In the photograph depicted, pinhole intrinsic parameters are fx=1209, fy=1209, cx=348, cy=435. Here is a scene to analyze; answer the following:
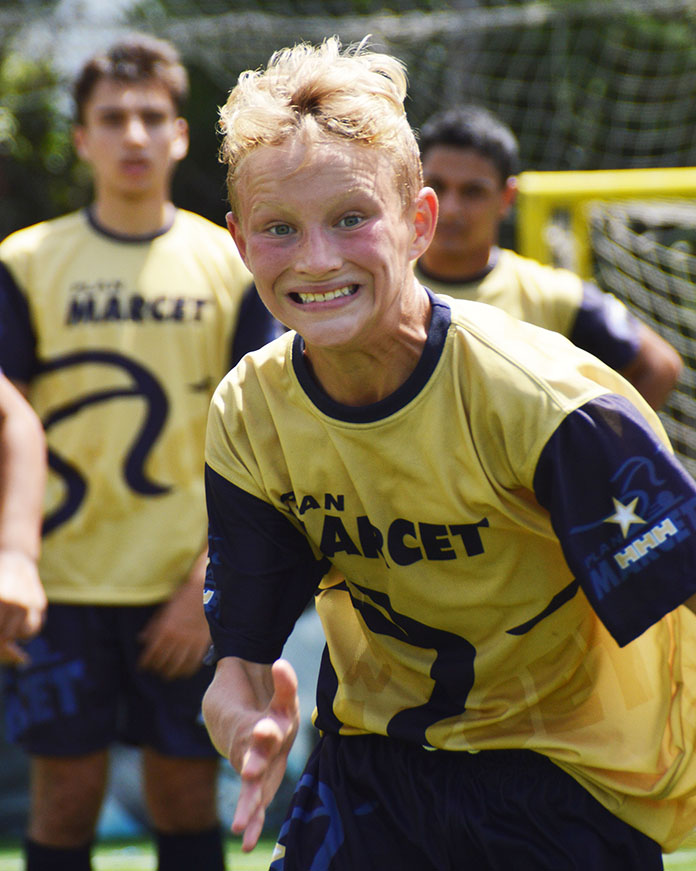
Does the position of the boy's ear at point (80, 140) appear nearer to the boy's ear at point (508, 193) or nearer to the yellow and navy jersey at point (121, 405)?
the yellow and navy jersey at point (121, 405)

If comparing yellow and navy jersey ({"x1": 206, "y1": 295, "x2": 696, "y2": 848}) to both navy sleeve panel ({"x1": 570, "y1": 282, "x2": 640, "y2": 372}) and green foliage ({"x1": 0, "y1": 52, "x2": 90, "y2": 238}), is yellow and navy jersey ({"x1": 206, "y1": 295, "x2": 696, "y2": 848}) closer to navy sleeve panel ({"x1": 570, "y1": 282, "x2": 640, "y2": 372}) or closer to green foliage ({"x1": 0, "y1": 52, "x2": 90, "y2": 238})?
navy sleeve panel ({"x1": 570, "y1": 282, "x2": 640, "y2": 372})

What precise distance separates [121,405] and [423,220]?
57.0 inches

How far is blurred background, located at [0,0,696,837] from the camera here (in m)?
8.69

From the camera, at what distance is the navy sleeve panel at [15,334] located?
2.94 meters

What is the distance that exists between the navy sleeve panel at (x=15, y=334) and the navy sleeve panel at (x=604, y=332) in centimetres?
141

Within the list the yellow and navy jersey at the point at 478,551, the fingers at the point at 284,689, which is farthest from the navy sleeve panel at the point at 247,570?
the fingers at the point at 284,689

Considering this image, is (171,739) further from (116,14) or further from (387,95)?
(116,14)

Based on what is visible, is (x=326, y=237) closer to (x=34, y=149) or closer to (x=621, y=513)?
(x=621, y=513)

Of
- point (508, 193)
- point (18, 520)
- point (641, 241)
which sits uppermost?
point (508, 193)

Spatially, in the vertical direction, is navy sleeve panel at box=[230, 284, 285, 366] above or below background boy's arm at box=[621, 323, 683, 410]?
above

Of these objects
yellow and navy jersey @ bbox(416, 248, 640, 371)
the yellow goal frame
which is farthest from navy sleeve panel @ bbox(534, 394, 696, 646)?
the yellow goal frame

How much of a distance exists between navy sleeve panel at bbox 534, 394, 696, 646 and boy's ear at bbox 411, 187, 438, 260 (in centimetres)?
36

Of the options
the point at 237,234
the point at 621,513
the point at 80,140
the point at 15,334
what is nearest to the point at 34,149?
the point at 80,140

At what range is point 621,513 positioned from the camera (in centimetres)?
149
